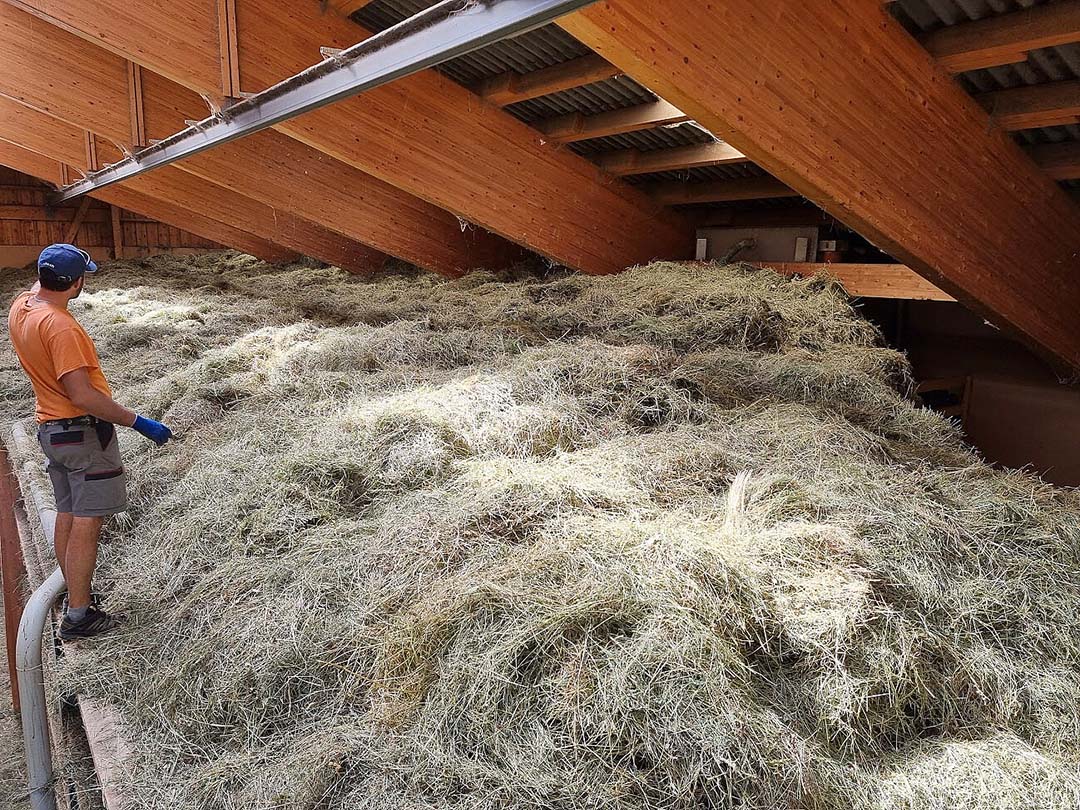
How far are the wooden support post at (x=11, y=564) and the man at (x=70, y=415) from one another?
50.7 inches

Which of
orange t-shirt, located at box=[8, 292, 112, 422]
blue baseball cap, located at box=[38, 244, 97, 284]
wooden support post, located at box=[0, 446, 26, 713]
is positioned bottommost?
wooden support post, located at box=[0, 446, 26, 713]

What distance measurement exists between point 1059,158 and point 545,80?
2.98m

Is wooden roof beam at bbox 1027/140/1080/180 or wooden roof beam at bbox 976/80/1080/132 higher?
wooden roof beam at bbox 976/80/1080/132

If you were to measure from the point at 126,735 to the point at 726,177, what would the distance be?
562cm

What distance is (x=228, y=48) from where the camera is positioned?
4.38m

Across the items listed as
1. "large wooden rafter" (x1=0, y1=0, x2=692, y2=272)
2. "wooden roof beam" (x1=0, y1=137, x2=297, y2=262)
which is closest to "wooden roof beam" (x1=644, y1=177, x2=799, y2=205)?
"large wooden rafter" (x1=0, y1=0, x2=692, y2=272)

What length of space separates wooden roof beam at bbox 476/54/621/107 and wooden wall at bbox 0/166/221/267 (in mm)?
12127

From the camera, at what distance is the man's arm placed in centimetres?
232

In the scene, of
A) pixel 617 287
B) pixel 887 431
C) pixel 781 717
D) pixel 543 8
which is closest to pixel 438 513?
pixel 781 717

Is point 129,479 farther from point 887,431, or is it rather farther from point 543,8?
point 887,431

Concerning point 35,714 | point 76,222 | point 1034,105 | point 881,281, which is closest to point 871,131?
point 1034,105

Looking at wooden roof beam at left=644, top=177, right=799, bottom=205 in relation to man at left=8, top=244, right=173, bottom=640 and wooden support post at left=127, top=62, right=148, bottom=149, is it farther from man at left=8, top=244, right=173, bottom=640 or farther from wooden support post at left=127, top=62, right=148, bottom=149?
man at left=8, top=244, right=173, bottom=640

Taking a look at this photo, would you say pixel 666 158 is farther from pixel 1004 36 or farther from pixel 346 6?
pixel 1004 36

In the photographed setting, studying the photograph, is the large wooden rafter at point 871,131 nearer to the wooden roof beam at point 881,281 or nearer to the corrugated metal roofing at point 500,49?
the wooden roof beam at point 881,281
